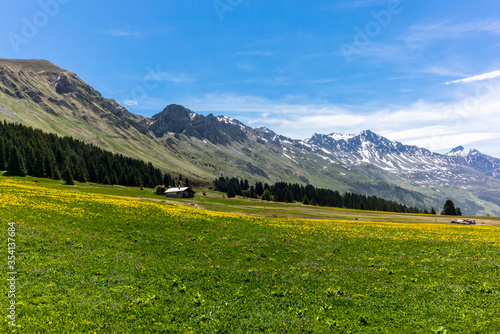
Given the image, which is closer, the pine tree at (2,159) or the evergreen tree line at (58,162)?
the evergreen tree line at (58,162)

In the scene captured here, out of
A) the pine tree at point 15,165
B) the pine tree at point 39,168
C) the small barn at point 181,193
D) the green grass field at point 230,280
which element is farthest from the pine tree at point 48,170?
the green grass field at point 230,280

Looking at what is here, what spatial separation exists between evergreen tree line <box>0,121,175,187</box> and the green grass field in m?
87.8

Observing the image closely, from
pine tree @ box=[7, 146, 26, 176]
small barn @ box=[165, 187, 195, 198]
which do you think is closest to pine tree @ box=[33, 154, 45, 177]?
pine tree @ box=[7, 146, 26, 176]

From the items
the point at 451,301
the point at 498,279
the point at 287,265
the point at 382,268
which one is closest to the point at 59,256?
the point at 287,265

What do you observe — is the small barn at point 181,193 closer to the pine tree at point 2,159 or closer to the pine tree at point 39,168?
the pine tree at point 39,168

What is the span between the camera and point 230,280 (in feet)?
57.8

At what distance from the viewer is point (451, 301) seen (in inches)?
568

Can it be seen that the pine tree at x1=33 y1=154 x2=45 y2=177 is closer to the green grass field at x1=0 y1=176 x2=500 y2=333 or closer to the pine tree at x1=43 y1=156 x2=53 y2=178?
the pine tree at x1=43 y1=156 x2=53 y2=178

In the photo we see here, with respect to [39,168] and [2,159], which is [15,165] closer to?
[39,168]

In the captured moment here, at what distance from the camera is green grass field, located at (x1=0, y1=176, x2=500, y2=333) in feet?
40.9

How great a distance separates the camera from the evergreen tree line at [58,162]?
320 feet

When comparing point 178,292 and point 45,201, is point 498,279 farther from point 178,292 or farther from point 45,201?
point 45,201

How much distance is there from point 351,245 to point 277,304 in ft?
48.5

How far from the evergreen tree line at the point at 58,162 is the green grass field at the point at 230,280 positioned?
288 feet
